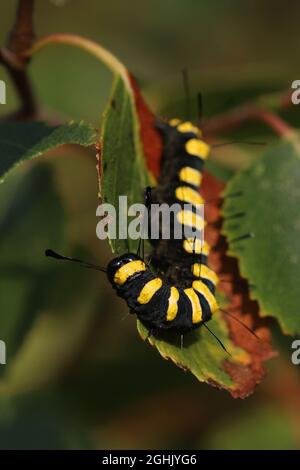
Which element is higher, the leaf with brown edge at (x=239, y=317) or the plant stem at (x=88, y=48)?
the plant stem at (x=88, y=48)

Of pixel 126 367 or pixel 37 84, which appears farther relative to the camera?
pixel 37 84

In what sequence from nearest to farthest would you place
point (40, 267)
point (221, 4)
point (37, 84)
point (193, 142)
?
point (193, 142) < point (40, 267) < point (37, 84) < point (221, 4)

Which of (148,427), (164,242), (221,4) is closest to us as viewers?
(164,242)

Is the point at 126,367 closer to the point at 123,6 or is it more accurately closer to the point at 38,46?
the point at 38,46

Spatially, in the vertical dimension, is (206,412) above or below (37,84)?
below

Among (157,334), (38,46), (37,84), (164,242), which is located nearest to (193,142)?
(164,242)

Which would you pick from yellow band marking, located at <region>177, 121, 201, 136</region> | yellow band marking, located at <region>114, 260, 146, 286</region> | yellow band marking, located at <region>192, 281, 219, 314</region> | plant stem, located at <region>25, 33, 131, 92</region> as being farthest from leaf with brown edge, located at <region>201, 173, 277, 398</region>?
plant stem, located at <region>25, 33, 131, 92</region>

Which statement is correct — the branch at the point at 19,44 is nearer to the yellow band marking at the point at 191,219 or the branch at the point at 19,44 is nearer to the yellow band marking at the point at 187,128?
the yellow band marking at the point at 187,128

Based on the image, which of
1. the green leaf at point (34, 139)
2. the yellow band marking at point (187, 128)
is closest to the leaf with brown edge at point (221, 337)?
the yellow band marking at point (187, 128)
